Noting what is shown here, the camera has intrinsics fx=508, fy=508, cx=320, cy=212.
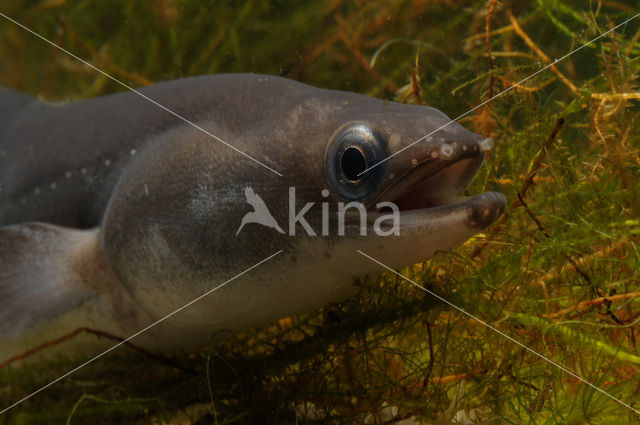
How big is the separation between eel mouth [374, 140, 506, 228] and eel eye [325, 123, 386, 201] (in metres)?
0.07

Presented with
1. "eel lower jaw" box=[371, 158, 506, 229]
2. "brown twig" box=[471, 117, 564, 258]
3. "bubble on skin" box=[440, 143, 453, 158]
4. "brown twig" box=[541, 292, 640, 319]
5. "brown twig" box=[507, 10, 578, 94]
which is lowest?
"brown twig" box=[541, 292, 640, 319]

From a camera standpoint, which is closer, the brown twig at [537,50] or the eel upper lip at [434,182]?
the eel upper lip at [434,182]

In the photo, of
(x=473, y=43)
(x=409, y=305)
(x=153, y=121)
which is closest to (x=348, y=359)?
(x=409, y=305)

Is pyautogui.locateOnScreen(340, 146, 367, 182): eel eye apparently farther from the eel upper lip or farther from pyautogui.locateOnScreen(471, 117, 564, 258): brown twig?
pyautogui.locateOnScreen(471, 117, 564, 258): brown twig

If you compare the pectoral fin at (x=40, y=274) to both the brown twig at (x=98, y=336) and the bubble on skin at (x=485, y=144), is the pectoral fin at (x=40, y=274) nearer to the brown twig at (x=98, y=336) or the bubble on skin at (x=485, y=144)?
the brown twig at (x=98, y=336)

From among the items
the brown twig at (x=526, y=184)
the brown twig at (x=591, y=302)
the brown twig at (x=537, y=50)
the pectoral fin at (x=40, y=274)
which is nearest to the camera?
the brown twig at (x=591, y=302)

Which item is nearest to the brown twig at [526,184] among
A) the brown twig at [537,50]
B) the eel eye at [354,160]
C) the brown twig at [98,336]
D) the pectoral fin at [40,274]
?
the brown twig at [537,50]

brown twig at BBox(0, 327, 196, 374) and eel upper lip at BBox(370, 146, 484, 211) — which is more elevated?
eel upper lip at BBox(370, 146, 484, 211)

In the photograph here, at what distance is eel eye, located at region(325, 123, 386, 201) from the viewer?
1.62m

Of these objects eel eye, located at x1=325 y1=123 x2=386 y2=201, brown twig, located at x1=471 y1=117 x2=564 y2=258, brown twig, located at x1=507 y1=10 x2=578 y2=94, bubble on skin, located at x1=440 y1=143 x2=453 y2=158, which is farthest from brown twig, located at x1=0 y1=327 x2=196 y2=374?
brown twig, located at x1=507 y1=10 x2=578 y2=94

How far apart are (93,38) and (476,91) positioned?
4871 millimetres

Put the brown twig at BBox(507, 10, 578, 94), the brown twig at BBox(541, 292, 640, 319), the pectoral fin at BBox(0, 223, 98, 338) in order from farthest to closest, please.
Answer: the brown twig at BBox(507, 10, 578, 94) < the pectoral fin at BBox(0, 223, 98, 338) < the brown twig at BBox(541, 292, 640, 319)

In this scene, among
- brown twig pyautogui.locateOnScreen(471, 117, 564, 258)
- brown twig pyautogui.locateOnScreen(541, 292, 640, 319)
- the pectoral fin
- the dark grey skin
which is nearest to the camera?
the dark grey skin

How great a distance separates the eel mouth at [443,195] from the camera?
5.01ft
